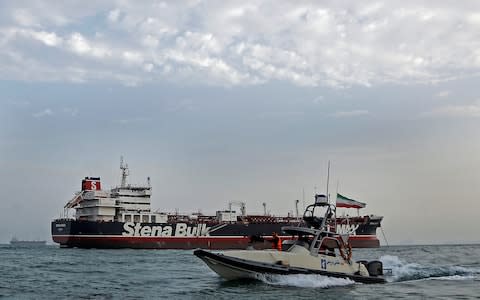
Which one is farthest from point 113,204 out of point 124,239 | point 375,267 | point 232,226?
point 375,267

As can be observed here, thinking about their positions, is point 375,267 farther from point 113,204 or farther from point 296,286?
point 113,204

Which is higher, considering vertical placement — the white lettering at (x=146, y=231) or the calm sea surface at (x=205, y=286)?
the calm sea surface at (x=205, y=286)

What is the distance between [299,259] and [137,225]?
4567cm

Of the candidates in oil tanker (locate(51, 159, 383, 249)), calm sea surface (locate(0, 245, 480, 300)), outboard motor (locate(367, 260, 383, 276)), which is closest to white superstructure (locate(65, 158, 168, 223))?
oil tanker (locate(51, 159, 383, 249))

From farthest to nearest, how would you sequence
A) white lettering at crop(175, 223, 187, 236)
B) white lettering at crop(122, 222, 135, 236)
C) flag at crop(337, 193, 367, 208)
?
white lettering at crop(175, 223, 187, 236)
white lettering at crop(122, 222, 135, 236)
flag at crop(337, 193, 367, 208)

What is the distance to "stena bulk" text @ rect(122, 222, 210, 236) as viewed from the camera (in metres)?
63.2

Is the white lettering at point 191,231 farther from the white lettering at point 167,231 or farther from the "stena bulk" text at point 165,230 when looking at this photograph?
the white lettering at point 167,231

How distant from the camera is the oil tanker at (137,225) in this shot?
62094 mm

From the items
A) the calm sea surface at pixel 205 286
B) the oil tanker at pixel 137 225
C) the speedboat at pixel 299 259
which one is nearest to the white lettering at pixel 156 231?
the oil tanker at pixel 137 225

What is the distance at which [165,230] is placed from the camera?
65375mm

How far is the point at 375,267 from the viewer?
23.1 meters

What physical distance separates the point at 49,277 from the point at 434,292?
16.1 meters

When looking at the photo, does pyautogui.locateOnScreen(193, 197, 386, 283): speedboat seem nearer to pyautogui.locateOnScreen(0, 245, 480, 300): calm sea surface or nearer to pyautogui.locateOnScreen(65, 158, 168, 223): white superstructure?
pyautogui.locateOnScreen(0, 245, 480, 300): calm sea surface

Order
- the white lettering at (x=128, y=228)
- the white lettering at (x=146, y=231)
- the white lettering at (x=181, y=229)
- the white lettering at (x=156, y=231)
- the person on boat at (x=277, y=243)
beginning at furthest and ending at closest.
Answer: the white lettering at (x=181, y=229) → the white lettering at (x=156, y=231) → the white lettering at (x=146, y=231) → the white lettering at (x=128, y=228) → the person on boat at (x=277, y=243)
